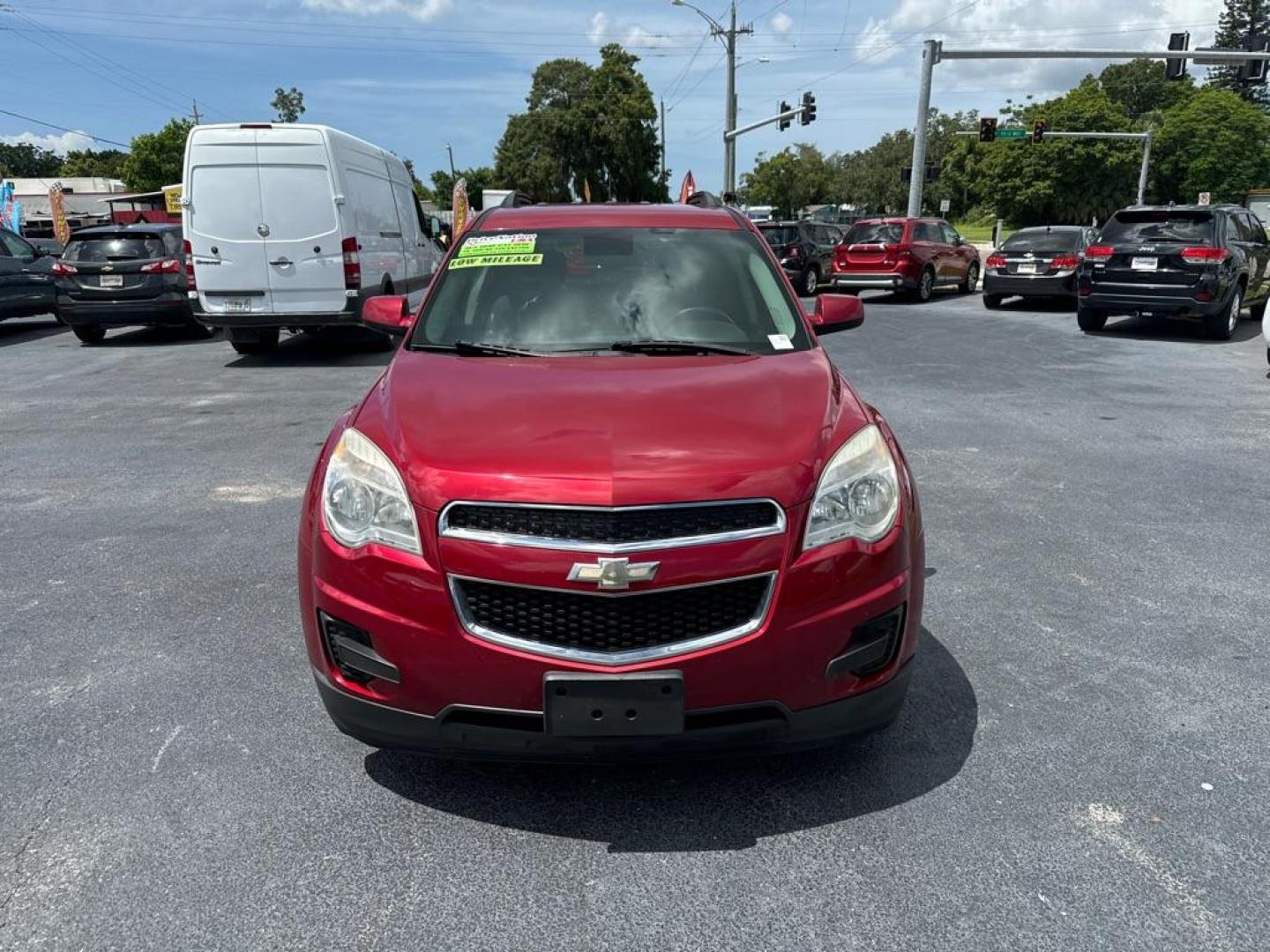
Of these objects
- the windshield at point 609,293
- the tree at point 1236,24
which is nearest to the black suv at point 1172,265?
the windshield at point 609,293

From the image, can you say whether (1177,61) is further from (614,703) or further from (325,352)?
(614,703)

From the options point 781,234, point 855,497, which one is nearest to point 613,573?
point 855,497

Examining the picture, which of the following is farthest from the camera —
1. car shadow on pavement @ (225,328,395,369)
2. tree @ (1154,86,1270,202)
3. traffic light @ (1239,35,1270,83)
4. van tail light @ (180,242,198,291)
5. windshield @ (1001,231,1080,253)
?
tree @ (1154,86,1270,202)

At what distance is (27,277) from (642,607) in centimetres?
1584

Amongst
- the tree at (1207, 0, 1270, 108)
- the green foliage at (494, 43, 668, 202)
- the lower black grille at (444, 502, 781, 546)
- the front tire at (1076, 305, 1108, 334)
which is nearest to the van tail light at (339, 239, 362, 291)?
the lower black grille at (444, 502, 781, 546)

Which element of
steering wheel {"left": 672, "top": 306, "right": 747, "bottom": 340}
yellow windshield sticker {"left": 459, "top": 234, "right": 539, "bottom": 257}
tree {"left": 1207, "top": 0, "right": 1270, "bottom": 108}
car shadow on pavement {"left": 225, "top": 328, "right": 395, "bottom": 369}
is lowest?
car shadow on pavement {"left": 225, "top": 328, "right": 395, "bottom": 369}

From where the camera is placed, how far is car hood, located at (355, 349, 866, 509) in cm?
243

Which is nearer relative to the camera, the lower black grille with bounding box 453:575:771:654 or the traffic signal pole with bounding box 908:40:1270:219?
the lower black grille with bounding box 453:575:771:654

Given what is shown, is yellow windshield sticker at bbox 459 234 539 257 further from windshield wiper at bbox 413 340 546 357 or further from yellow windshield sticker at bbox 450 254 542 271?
windshield wiper at bbox 413 340 546 357

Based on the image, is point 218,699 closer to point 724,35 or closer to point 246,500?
point 246,500

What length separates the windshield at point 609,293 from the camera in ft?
11.7

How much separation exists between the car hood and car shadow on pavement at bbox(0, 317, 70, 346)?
1434cm

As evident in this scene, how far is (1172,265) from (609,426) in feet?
40.6

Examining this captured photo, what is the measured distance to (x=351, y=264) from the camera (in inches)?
448
